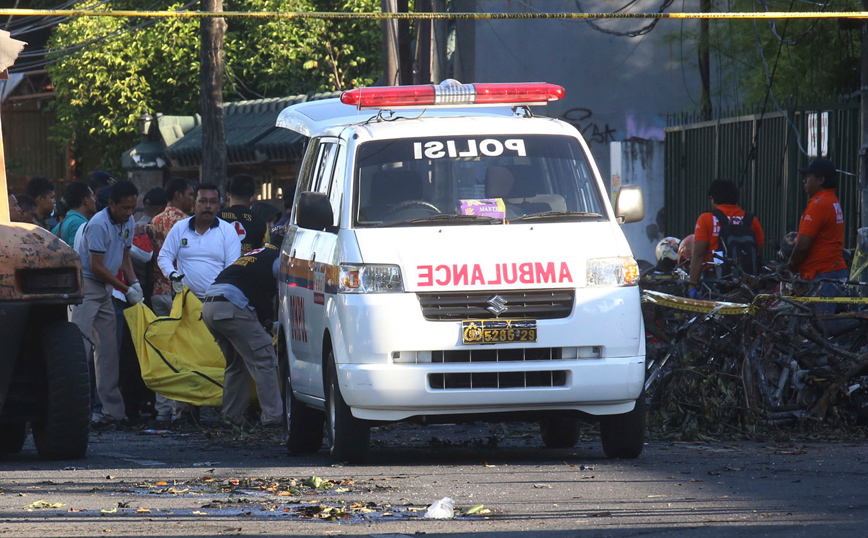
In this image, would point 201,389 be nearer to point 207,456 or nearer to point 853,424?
point 207,456

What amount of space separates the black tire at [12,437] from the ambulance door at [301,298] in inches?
71.6

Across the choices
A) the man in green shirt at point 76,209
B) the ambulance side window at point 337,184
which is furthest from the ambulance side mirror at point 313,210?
the man in green shirt at point 76,209

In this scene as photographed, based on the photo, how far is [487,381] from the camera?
7.63 meters

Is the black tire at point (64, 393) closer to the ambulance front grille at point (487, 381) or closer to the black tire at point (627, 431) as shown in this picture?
the ambulance front grille at point (487, 381)

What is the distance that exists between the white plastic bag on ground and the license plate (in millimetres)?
1583

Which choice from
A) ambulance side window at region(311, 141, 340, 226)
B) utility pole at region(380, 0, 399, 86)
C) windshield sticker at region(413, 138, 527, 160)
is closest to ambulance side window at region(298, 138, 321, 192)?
ambulance side window at region(311, 141, 340, 226)

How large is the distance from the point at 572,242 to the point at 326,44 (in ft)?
88.6

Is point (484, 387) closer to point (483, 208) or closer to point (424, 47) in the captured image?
point (483, 208)

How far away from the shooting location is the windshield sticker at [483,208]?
8.05 meters

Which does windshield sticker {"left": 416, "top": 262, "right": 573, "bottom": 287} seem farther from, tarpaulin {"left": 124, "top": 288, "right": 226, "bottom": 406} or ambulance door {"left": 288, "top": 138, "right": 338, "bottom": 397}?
tarpaulin {"left": 124, "top": 288, "right": 226, "bottom": 406}

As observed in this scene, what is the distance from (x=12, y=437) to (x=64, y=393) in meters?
1.14

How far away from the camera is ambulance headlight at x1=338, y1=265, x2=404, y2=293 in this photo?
299 inches

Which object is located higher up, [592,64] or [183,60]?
[183,60]

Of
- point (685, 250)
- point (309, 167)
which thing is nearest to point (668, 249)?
point (685, 250)
